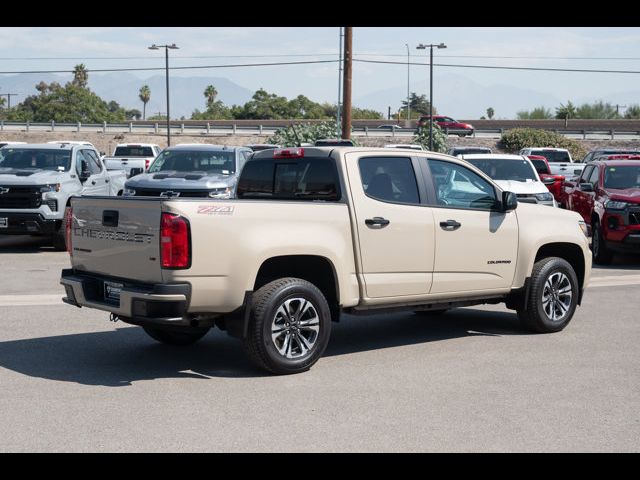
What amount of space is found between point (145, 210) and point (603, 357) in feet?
13.9

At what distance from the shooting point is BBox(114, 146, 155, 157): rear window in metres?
37.1

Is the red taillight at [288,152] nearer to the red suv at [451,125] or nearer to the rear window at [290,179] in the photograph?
the rear window at [290,179]

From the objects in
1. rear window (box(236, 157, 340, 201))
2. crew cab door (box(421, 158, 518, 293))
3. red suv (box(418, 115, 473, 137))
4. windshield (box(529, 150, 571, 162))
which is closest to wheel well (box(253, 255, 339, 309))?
rear window (box(236, 157, 340, 201))

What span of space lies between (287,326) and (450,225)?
204cm

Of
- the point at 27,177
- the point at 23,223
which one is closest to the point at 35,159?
the point at 27,177

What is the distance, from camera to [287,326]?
7.77 metres

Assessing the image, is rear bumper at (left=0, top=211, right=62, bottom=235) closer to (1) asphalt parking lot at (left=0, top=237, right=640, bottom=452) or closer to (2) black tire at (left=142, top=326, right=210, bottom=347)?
(1) asphalt parking lot at (left=0, top=237, right=640, bottom=452)

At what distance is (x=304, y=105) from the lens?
373ft

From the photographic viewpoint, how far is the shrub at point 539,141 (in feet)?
202

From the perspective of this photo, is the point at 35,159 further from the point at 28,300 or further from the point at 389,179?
the point at 389,179

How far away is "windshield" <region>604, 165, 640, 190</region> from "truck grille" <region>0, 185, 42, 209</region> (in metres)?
9.82

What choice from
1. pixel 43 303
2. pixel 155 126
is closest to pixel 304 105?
pixel 155 126
